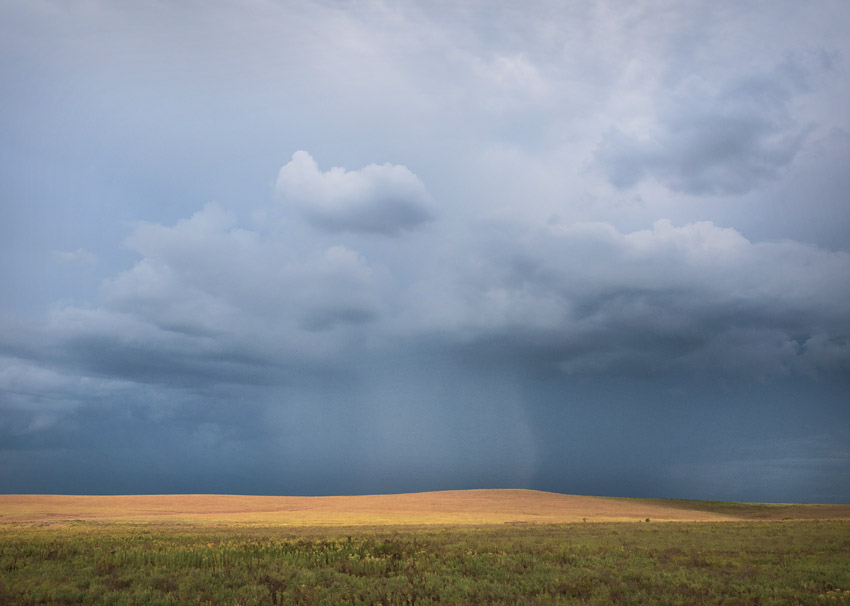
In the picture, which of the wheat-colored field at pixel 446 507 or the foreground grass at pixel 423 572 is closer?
the foreground grass at pixel 423 572

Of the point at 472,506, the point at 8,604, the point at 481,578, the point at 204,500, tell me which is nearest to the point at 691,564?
the point at 481,578

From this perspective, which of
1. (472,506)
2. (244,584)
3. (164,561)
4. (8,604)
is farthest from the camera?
(472,506)

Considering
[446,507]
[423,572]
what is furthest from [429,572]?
[446,507]

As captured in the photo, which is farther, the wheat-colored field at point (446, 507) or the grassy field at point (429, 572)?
the wheat-colored field at point (446, 507)

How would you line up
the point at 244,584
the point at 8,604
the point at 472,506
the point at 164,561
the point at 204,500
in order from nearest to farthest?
1. the point at 8,604
2. the point at 244,584
3. the point at 164,561
4. the point at 472,506
5. the point at 204,500

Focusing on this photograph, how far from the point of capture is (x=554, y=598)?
1433 centimetres

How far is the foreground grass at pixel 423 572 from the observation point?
47.3ft

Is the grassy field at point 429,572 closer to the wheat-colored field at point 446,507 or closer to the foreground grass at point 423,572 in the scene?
the foreground grass at point 423,572

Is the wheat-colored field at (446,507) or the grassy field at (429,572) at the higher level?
the grassy field at (429,572)

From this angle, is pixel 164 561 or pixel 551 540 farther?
pixel 551 540

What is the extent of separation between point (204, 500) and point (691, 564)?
84.9 m

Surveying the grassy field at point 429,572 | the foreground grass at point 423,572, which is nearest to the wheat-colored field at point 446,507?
the grassy field at point 429,572

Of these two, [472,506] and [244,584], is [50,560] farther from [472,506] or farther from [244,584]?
[472,506]

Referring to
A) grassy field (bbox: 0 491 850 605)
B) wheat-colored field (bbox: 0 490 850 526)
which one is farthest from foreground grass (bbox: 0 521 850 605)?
wheat-colored field (bbox: 0 490 850 526)
